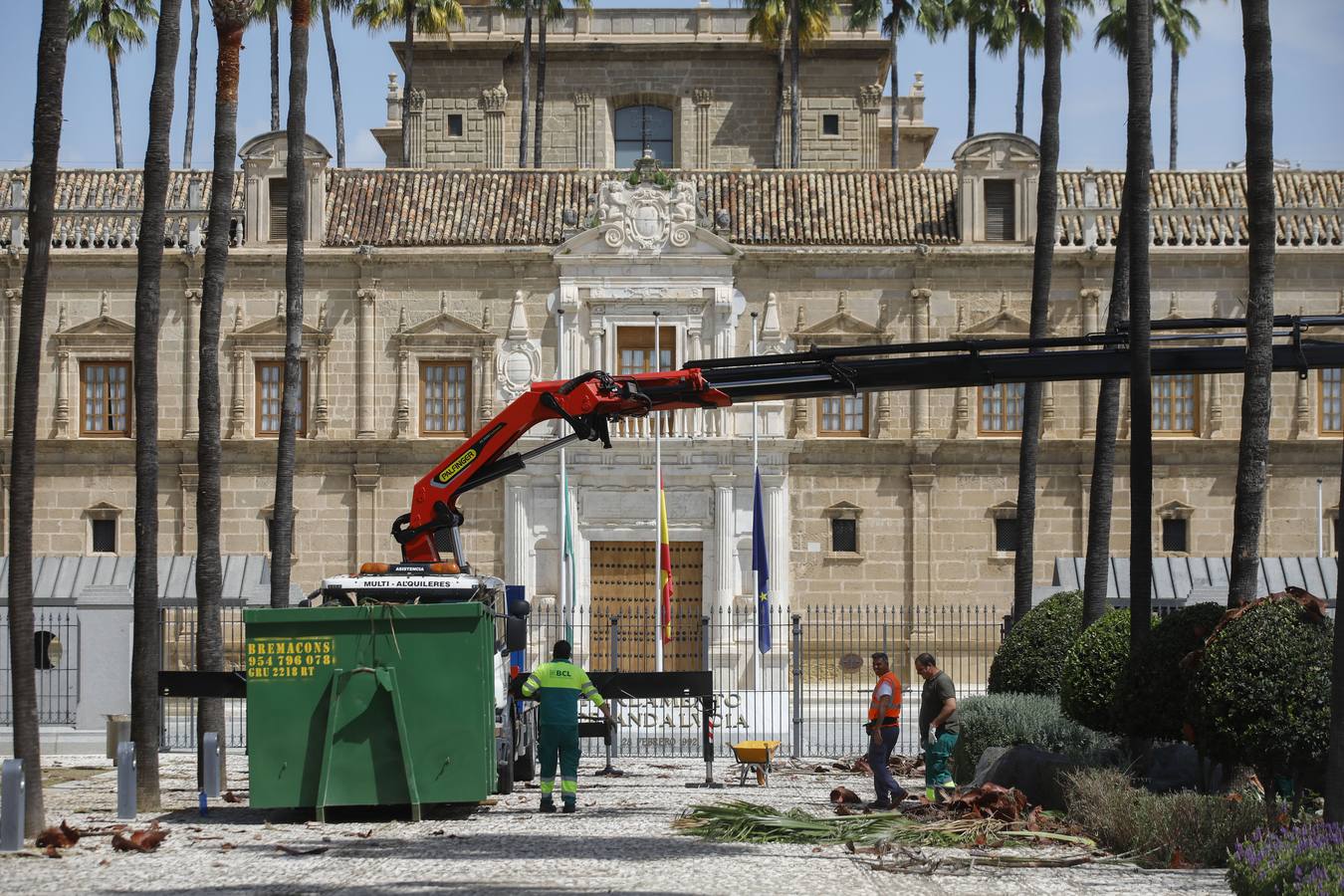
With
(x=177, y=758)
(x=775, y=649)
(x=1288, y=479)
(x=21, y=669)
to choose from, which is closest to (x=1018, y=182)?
(x=1288, y=479)

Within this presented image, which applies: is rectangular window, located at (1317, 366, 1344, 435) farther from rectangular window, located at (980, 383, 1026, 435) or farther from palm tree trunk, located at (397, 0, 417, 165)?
palm tree trunk, located at (397, 0, 417, 165)

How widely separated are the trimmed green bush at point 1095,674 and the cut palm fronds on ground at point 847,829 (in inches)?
84.4

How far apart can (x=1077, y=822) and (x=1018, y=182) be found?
72.6 ft

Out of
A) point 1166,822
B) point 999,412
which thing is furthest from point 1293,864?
point 999,412

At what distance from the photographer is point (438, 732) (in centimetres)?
1575

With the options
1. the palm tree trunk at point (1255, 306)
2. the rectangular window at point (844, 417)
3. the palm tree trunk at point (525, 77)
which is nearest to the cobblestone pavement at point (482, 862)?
the palm tree trunk at point (1255, 306)

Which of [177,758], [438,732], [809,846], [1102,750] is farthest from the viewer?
[177,758]

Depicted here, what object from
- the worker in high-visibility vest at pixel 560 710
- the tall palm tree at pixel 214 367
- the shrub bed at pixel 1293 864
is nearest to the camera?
the shrub bed at pixel 1293 864

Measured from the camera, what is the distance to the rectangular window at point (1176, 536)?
34.9 m

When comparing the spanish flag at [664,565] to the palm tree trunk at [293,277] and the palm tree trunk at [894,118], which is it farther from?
the palm tree trunk at [894,118]

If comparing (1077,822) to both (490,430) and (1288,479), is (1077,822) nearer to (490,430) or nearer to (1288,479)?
(490,430)

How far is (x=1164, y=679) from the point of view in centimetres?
1562

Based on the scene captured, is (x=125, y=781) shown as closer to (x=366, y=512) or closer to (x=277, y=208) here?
(x=366, y=512)

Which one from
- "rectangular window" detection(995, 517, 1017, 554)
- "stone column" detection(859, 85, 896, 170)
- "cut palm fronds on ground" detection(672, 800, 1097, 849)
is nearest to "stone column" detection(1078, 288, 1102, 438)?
"rectangular window" detection(995, 517, 1017, 554)
